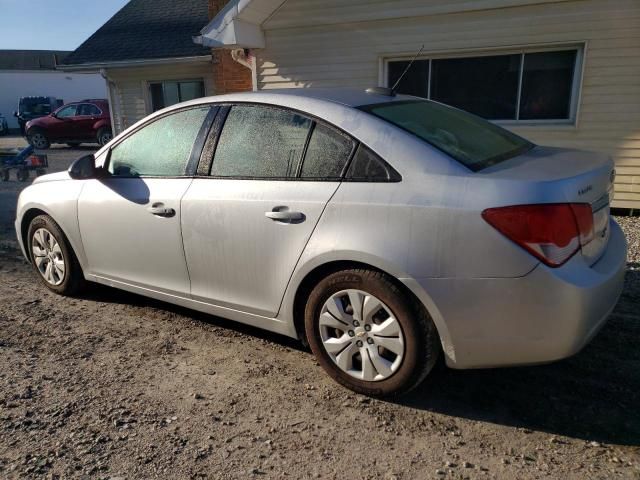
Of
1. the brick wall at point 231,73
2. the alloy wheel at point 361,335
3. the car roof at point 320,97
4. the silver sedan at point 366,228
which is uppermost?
the brick wall at point 231,73

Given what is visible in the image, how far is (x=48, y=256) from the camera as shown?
445cm

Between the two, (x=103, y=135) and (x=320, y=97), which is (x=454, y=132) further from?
(x=103, y=135)

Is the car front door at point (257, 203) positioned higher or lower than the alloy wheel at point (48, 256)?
higher

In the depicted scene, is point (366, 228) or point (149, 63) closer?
point (366, 228)

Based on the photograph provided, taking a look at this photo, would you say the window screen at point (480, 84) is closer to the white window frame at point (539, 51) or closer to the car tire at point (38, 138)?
the white window frame at point (539, 51)

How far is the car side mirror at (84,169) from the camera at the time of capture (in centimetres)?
380

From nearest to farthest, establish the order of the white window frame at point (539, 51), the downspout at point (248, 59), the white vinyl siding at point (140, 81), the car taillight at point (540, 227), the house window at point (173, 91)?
the car taillight at point (540, 227)
the white window frame at point (539, 51)
the downspout at point (248, 59)
the white vinyl siding at point (140, 81)
the house window at point (173, 91)

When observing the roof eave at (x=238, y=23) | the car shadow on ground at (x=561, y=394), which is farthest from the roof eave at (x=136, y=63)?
the car shadow on ground at (x=561, y=394)

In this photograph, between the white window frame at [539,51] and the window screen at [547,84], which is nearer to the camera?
the white window frame at [539,51]

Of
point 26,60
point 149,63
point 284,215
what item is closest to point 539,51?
point 284,215

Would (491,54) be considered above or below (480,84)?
above

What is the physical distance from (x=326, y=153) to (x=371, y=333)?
101cm

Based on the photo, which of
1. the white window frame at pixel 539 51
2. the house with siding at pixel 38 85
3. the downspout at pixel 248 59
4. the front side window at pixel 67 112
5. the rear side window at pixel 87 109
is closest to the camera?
the white window frame at pixel 539 51

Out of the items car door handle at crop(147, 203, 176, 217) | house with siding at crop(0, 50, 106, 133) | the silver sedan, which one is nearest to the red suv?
house with siding at crop(0, 50, 106, 133)
